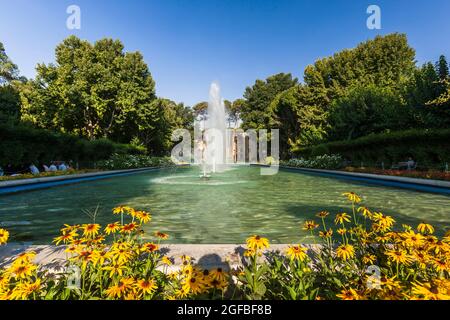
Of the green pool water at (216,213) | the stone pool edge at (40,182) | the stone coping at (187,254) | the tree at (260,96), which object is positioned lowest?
the green pool water at (216,213)

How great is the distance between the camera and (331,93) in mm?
44594

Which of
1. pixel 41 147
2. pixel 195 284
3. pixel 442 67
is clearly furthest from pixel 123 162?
pixel 442 67

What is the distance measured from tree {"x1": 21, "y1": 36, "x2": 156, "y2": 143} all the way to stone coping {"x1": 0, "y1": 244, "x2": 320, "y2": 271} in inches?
1399

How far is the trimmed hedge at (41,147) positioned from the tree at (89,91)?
1021 centimetres

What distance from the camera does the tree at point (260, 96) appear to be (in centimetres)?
6694

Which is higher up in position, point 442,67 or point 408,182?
point 442,67

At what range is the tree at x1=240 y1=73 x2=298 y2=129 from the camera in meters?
66.9

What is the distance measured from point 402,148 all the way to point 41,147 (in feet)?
86.6

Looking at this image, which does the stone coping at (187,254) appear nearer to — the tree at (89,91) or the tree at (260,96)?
the tree at (89,91)

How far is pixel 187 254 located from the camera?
371cm

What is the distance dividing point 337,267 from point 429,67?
24137mm

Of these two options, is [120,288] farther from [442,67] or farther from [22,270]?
[442,67]

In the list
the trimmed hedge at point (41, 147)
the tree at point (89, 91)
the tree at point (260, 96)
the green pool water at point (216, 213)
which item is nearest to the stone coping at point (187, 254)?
the green pool water at point (216, 213)

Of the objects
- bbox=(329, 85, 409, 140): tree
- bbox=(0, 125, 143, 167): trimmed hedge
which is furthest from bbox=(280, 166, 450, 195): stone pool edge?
bbox=(0, 125, 143, 167): trimmed hedge
